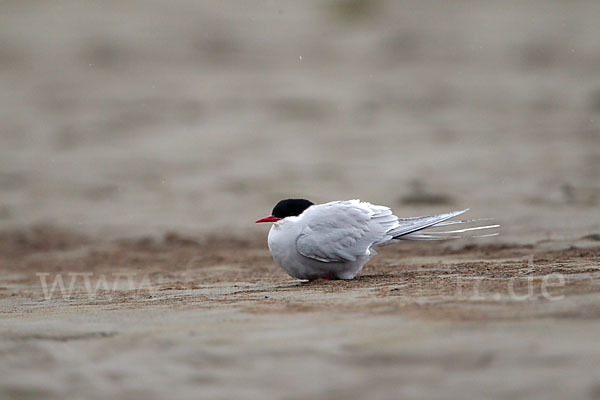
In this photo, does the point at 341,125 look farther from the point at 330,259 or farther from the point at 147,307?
the point at 147,307

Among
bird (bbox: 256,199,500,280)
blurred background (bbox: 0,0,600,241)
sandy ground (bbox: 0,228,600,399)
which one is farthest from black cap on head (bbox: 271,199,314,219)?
blurred background (bbox: 0,0,600,241)

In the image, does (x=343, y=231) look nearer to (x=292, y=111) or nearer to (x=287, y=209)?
(x=287, y=209)

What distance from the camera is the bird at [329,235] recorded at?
560 cm

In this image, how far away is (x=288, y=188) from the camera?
11289 mm

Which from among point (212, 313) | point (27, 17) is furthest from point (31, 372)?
point (27, 17)

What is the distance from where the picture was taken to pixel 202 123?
14.6 m

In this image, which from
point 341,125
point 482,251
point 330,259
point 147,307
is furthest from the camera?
point 341,125

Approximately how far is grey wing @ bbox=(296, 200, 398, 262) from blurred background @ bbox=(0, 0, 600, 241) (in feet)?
8.72

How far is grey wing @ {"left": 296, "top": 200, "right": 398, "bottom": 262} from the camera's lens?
5574 millimetres

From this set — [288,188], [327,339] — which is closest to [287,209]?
[327,339]

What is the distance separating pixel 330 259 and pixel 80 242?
5565mm

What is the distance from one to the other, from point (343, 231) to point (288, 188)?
5592 mm

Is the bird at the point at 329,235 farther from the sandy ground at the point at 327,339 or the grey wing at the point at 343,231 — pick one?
the sandy ground at the point at 327,339

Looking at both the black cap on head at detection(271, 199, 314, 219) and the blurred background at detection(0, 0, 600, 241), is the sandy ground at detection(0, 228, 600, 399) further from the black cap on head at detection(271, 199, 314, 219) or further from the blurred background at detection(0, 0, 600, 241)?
the blurred background at detection(0, 0, 600, 241)
